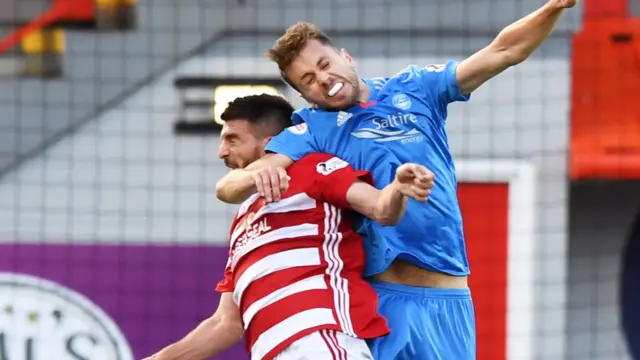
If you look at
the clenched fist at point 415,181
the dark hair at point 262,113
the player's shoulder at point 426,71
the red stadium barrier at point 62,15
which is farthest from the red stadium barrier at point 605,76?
the clenched fist at point 415,181

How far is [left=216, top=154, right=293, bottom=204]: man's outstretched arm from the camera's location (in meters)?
3.00

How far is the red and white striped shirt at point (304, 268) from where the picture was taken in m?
3.03

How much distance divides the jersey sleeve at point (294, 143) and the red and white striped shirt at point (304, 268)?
7 cm

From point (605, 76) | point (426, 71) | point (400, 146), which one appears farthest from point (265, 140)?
point (605, 76)

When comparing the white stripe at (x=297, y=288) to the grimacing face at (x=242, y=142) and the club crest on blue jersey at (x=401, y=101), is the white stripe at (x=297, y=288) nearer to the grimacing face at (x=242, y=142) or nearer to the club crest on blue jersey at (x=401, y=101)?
the grimacing face at (x=242, y=142)

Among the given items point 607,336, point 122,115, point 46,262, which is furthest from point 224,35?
point 607,336

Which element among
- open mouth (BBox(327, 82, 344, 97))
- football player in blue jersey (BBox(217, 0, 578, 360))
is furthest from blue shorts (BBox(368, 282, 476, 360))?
open mouth (BBox(327, 82, 344, 97))

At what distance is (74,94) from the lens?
6.75m

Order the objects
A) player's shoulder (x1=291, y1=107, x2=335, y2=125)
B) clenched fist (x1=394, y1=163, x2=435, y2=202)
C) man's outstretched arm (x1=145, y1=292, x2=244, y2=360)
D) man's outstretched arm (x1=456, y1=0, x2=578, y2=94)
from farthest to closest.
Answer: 1. man's outstretched arm (x1=145, y1=292, x2=244, y2=360)
2. player's shoulder (x1=291, y1=107, x2=335, y2=125)
3. man's outstretched arm (x1=456, y1=0, x2=578, y2=94)
4. clenched fist (x1=394, y1=163, x2=435, y2=202)

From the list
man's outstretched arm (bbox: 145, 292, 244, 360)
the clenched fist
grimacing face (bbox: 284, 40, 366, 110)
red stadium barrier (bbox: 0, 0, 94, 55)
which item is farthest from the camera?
red stadium barrier (bbox: 0, 0, 94, 55)

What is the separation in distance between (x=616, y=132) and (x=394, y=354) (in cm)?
353

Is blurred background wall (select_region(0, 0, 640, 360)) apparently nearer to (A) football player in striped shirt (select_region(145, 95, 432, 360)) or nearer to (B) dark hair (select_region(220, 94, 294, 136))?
(B) dark hair (select_region(220, 94, 294, 136))

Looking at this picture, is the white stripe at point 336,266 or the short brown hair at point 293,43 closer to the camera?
the white stripe at point 336,266

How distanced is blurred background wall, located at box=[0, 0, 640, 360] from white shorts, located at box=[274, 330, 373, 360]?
3.46 metres
